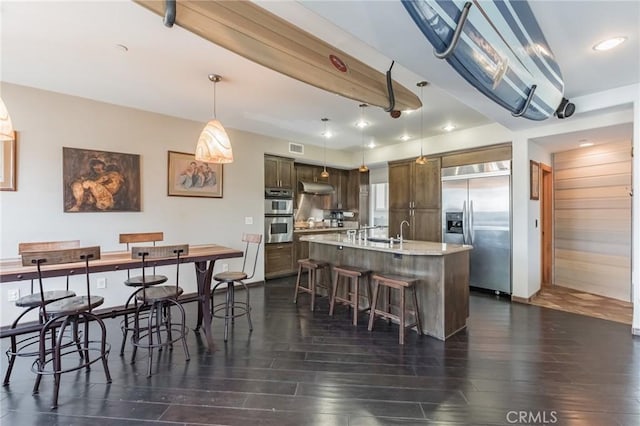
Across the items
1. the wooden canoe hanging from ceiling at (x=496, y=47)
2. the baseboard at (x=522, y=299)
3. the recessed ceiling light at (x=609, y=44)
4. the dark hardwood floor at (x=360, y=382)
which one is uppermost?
the recessed ceiling light at (x=609, y=44)

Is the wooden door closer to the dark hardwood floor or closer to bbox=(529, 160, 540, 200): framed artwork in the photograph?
bbox=(529, 160, 540, 200): framed artwork

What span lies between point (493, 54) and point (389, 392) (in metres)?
2.27

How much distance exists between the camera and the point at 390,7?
1.65m

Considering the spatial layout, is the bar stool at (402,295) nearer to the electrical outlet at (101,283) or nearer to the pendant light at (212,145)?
the pendant light at (212,145)

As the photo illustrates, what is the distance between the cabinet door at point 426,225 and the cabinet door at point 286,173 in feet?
8.23

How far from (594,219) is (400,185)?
3157 mm

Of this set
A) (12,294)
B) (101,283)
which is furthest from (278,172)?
(12,294)

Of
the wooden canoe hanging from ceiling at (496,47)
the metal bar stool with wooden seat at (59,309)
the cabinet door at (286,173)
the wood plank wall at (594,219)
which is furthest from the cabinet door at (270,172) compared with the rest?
the wood plank wall at (594,219)

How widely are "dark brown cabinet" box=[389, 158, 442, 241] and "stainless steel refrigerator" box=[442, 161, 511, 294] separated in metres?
0.20

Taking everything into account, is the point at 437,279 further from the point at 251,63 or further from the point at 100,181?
the point at 100,181

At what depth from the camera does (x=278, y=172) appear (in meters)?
5.71

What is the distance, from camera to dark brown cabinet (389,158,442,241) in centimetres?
535

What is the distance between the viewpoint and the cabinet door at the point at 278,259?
552cm

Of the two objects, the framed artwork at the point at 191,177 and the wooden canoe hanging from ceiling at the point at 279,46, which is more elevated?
the wooden canoe hanging from ceiling at the point at 279,46
